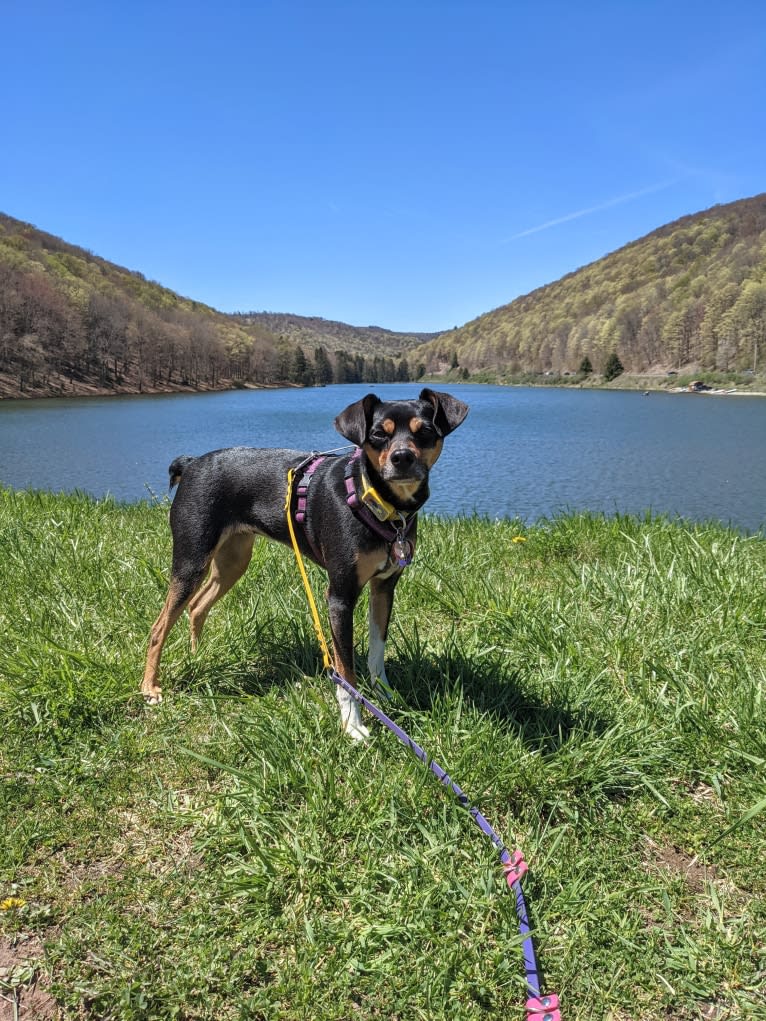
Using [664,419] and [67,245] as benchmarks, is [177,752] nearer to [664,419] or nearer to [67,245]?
[664,419]

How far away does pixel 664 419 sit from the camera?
4006 centimetres

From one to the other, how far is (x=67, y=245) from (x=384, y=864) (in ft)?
644

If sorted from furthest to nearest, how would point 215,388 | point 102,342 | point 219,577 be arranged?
point 215,388, point 102,342, point 219,577

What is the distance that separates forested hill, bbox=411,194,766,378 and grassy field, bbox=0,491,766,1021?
316 ft

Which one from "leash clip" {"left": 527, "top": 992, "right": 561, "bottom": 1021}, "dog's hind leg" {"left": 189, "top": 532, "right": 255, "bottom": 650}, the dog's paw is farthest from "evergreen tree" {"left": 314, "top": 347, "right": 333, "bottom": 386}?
"leash clip" {"left": 527, "top": 992, "right": 561, "bottom": 1021}

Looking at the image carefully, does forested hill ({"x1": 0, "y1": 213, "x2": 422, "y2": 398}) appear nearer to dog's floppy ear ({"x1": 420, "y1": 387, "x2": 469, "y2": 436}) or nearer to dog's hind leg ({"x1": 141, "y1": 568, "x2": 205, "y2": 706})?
dog's hind leg ({"x1": 141, "y1": 568, "x2": 205, "y2": 706})

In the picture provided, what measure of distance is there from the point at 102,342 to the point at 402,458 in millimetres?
101496

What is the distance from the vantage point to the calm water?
46.7ft

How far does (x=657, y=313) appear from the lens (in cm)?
11156

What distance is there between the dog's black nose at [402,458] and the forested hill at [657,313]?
97225 millimetres

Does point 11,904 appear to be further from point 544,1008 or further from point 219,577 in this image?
point 219,577

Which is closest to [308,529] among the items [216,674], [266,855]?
[216,674]

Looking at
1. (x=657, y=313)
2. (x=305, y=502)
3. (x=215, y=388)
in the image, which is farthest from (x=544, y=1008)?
(x=657, y=313)

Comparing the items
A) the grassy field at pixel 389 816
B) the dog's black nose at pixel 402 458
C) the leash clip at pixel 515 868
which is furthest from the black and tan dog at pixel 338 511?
the leash clip at pixel 515 868
